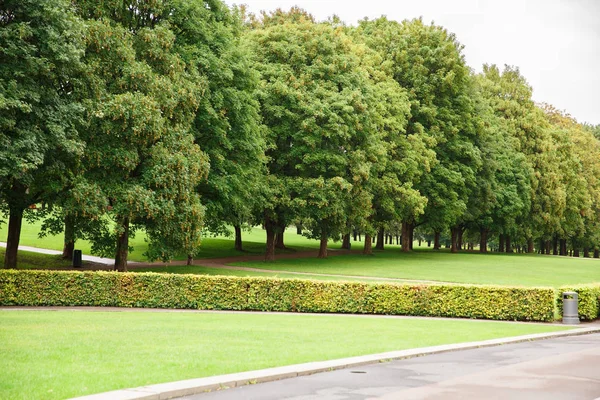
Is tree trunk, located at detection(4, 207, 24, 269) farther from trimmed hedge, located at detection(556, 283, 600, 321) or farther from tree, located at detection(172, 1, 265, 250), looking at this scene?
trimmed hedge, located at detection(556, 283, 600, 321)

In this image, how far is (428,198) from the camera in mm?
57906

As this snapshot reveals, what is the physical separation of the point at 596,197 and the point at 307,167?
5684 centimetres

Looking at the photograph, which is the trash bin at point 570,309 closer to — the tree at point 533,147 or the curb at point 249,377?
the curb at point 249,377

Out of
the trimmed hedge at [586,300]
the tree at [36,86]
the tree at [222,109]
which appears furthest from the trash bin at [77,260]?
the trimmed hedge at [586,300]

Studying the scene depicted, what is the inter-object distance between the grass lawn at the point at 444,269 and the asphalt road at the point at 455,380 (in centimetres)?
2411

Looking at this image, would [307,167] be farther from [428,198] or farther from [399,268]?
[428,198]

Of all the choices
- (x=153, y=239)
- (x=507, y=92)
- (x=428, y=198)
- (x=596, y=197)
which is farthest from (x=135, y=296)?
(x=596, y=197)

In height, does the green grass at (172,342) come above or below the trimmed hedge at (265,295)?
below

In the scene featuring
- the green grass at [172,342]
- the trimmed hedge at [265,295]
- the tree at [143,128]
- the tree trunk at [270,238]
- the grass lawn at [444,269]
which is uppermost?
the tree at [143,128]

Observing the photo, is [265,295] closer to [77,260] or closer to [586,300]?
[586,300]

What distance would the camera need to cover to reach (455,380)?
35.9ft

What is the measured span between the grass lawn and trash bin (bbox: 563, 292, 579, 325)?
44.3ft

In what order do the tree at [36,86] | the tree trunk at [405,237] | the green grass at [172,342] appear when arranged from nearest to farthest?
the green grass at [172,342]
the tree at [36,86]
the tree trunk at [405,237]

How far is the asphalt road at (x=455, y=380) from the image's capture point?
31.4ft
